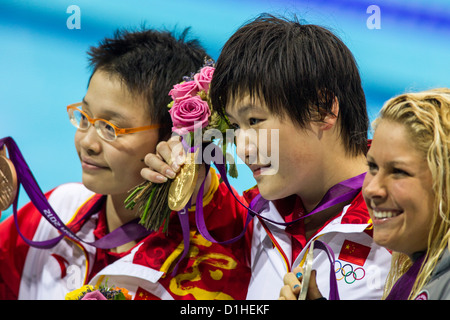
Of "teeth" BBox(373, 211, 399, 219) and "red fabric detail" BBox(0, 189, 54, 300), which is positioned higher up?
"teeth" BBox(373, 211, 399, 219)

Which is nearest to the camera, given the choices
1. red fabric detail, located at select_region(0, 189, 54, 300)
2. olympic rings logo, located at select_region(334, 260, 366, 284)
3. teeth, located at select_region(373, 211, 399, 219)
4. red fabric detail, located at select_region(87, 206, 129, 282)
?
teeth, located at select_region(373, 211, 399, 219)

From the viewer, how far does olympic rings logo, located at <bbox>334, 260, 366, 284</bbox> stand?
2.14 metres

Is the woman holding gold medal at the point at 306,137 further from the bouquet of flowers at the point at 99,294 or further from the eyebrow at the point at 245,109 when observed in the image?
the bouquet of flowers at the point at 99,294

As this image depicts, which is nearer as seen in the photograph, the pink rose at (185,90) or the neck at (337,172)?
the neck at (337,172)

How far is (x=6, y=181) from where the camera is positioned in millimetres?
2895

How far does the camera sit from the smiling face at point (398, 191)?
167 cm

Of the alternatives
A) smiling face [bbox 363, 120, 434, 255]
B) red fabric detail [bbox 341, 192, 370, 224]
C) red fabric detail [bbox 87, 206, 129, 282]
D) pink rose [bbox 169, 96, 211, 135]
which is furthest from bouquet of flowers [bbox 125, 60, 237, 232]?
smiling face [bbox 363, 120, 434, 255]

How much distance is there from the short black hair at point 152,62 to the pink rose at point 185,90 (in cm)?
24

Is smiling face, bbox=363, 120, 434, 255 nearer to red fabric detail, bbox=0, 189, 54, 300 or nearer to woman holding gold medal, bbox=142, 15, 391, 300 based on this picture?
woman holding gold medal, bbox=142, 15, 391, 300

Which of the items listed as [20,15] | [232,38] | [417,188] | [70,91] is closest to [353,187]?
[417,188]

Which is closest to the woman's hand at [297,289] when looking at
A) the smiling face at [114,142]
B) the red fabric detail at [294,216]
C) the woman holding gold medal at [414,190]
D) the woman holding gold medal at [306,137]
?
the woman holding gold medal at [414,190]

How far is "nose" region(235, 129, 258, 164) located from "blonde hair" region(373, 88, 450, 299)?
22.9 inches

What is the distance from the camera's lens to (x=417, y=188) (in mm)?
1669
